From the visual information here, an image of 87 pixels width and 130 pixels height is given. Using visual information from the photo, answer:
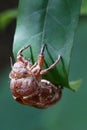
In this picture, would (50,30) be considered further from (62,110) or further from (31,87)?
(62,110)

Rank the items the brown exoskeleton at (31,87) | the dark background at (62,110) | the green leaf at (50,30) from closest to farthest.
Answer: the green leaf at (50,30) → the brown exoskeleton at (31,87) → the dark background at (62,110)

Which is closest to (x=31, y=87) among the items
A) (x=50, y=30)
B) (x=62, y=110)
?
(x=50, y=30)

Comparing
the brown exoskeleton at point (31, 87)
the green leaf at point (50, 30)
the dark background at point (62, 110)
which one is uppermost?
the green leaf at point (50, 30)

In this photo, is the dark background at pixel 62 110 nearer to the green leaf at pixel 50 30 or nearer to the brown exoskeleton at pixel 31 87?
Answer: the brown exoskeleton at pixel 31 87

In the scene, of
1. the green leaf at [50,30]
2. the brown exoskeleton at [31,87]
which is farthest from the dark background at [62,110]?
the green leaf at [50,30]

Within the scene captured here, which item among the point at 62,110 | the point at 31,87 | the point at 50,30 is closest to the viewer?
the point at 50,30

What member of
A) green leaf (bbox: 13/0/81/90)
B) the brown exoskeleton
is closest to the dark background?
the brown exoskeleton

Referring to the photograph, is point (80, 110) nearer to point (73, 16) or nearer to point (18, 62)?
point (18, 62)

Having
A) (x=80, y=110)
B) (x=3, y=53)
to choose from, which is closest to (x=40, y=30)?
(x=80, y=110)

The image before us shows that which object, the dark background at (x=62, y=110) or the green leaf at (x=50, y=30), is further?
the dark background at (x=62, y=110)
